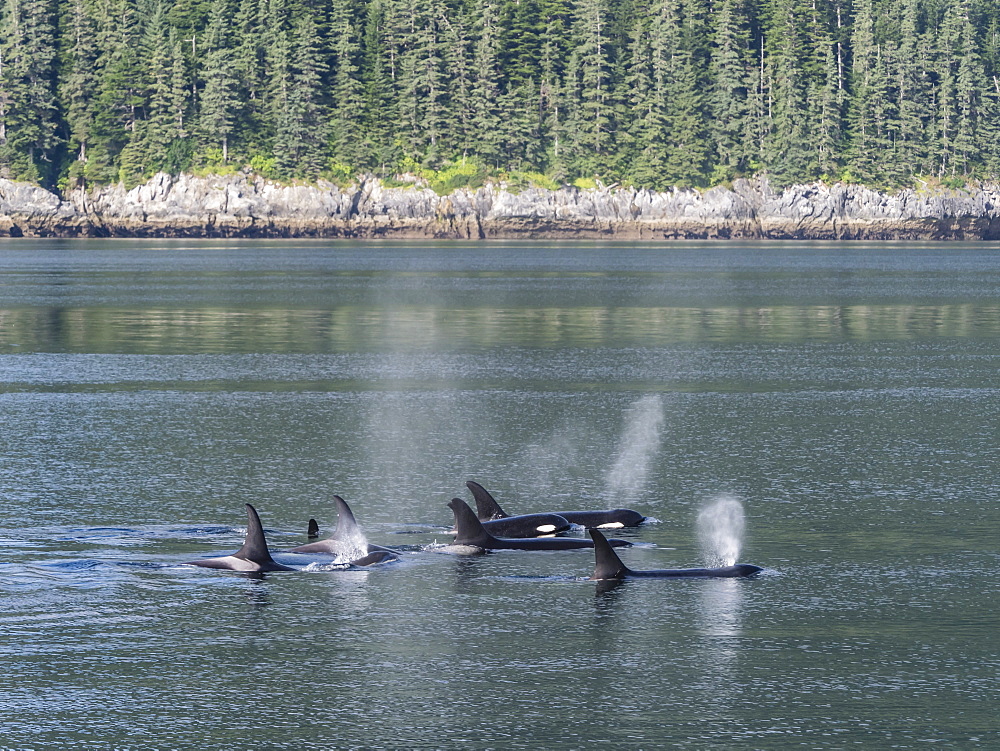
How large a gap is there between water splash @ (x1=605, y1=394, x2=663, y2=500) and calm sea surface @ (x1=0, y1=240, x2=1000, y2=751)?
0.20 metres

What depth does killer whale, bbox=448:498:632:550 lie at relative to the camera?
78.6 feet

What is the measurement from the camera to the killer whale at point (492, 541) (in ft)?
78.6

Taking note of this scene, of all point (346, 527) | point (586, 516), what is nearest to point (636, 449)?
point (586, 516)

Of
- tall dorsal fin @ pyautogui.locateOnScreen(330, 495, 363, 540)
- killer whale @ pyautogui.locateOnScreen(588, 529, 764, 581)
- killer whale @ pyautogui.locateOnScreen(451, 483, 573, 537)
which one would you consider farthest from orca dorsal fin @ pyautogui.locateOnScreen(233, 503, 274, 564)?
killer whale @ pyautogui.locateOnScreen(588, 529, 764, 581)

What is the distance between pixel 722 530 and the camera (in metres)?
25.4

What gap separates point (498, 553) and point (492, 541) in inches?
10.0

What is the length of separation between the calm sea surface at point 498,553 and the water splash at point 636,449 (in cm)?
20

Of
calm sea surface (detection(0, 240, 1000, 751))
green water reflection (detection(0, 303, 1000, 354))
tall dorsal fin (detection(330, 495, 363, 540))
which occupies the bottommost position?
calm sea surface (detection(0, 240, 1000, 751))

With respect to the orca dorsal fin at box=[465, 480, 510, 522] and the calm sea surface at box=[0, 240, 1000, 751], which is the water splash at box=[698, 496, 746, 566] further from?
the orca dorsal fin at box=[465, 480, 510, 522]

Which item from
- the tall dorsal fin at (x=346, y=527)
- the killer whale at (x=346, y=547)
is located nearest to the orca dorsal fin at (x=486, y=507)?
the killer whale at (x=346, y=547)

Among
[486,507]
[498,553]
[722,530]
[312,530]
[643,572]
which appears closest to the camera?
[643,572]

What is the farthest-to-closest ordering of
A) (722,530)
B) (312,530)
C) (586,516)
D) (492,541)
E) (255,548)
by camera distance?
(586,516)
(722,530)
(312,530)
(492,541)
(255,548)

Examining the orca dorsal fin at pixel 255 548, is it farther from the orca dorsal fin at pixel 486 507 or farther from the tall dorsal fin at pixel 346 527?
the orca dorsal fin at pixel 486 507

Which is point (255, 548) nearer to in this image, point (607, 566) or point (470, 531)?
point (470, 531)
